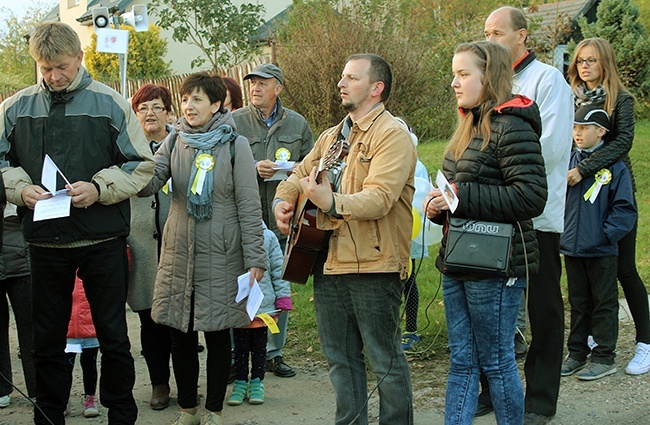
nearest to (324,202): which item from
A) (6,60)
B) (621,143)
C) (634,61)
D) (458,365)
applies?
(458,365)

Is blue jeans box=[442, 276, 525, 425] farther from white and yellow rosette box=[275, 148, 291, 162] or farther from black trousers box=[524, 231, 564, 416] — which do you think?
white and yellow rosette box=[275, 148, 291, 162]

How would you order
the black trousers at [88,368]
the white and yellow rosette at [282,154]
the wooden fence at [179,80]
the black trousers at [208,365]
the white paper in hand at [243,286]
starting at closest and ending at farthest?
the white paper in hand at [243,286], the black trousers at [208,365], the black trousers at [88,368], the white and yellow rosette at [282,154], the wooden fence at [179,80]

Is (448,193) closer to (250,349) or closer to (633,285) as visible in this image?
(250,349)

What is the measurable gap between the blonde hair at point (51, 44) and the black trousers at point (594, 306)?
376 cm

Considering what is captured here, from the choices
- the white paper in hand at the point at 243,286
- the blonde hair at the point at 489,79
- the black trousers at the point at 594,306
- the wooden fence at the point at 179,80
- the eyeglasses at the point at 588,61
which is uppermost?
the wooden fence at the point at 179,80

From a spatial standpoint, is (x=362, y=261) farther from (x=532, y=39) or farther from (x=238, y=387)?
(x=532, y=39)

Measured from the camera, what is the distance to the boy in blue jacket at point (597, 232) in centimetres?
567

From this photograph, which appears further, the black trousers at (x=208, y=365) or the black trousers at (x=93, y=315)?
the black trousers at (x=208, y=365)

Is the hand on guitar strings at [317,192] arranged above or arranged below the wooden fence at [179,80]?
below

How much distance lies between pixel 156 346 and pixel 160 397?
353mm

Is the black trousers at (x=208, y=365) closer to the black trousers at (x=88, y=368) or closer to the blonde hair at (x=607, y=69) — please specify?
the black trousers at (x=88, y=368)

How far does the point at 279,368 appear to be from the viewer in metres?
6.11

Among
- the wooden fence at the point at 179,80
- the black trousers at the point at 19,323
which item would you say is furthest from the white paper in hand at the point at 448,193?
the wooden fence at the point at 179,80

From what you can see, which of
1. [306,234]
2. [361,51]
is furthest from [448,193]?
[361,51]
